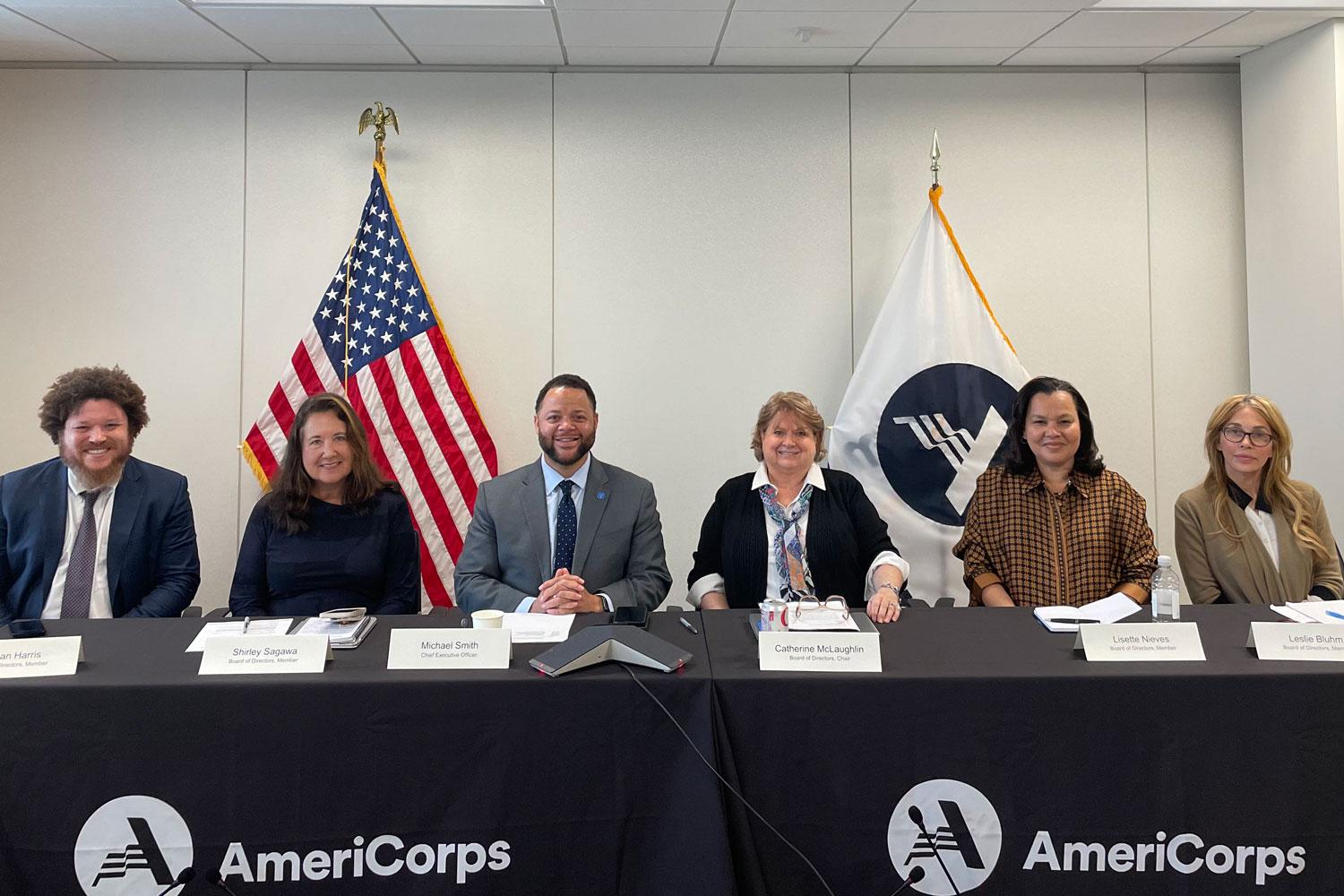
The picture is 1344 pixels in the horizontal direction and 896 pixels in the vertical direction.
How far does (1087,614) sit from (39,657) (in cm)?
211

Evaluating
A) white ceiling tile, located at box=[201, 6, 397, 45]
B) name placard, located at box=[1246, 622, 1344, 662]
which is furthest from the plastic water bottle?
white ceiling tile, located at box=[201, 6, 397, 45]

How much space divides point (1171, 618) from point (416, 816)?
159 centimetres

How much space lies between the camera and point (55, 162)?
3812 millimetres

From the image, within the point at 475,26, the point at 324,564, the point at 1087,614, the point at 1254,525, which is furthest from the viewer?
the point at 475,26

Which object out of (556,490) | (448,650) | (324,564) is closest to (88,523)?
(324,564)

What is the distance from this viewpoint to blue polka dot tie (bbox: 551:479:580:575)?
2.86 m

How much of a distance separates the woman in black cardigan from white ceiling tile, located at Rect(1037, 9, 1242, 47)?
185 cm

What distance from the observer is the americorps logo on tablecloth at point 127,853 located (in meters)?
1.63

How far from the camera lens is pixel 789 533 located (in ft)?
9.24

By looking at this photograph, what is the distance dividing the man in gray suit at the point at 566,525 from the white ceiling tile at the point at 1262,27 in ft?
9.01

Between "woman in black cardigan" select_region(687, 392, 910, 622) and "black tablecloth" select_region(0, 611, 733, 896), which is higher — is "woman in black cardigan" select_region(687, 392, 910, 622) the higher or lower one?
the higher one

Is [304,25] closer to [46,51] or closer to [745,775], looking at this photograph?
[46,51]

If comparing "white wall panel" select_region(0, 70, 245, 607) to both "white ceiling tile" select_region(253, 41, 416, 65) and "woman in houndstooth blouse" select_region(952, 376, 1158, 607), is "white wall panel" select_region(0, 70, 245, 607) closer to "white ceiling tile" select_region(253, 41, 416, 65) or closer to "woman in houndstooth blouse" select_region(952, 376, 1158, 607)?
"white ceiling tile" select_region(253, 41, 416, 65)

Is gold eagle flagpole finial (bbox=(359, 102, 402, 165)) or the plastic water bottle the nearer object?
the plastic water bottle
